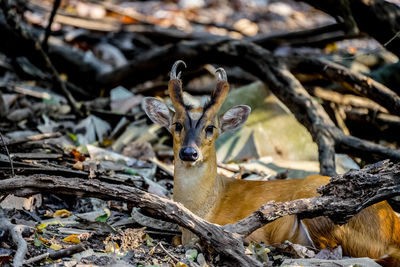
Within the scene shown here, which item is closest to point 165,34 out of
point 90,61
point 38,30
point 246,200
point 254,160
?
point 90,61

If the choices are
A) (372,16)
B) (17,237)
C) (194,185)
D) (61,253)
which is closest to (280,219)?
(194,185)

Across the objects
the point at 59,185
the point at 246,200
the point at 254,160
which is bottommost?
the point at 254,160

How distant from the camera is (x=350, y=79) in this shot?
270 inches

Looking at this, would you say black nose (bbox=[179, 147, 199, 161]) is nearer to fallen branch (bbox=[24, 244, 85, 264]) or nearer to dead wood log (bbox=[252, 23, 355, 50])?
fallen branch (bbox=[24, 244, 85, 264])

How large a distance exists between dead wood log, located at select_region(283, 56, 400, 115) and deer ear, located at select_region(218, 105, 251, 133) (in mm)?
2030

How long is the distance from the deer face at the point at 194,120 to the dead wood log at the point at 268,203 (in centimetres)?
76

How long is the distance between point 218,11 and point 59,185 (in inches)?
446

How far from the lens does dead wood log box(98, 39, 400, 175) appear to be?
19.9 feet

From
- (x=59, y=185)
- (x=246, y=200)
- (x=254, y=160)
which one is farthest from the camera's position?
(x=254, y=160)

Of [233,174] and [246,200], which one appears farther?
[233,174]

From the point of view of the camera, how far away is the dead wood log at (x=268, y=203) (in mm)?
4047

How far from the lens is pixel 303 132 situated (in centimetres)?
843

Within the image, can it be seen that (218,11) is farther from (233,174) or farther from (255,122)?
(233,174)

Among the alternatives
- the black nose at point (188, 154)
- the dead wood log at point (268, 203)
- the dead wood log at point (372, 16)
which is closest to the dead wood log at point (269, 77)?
the dead wood log at point (372, 16)
